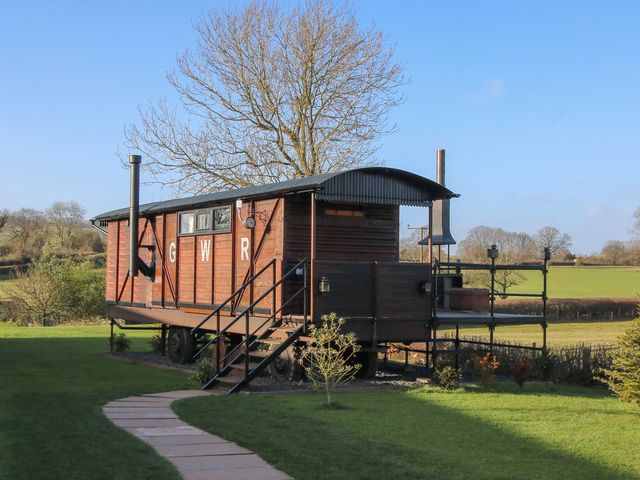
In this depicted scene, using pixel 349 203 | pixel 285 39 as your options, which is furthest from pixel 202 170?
pixel 349 203

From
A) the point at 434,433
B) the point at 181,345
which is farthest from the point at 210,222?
the point at 434,433

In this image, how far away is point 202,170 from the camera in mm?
27297

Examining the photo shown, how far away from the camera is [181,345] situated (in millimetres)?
17500

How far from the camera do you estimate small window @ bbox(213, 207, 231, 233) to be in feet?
51.2

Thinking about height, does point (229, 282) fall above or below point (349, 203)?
below

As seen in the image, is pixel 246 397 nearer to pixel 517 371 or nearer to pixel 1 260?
pixel 517 371

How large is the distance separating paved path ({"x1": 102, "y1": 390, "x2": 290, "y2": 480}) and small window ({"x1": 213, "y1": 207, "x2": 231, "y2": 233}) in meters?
5.53

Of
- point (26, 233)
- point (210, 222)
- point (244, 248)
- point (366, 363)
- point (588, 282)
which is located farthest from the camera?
point (26, 233)

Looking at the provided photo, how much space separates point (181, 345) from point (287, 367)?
460cm

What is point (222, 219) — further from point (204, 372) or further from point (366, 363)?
point (366, 363)

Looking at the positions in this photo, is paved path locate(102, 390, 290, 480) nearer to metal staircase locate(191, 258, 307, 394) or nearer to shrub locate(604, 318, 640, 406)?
metal staircase locate(191, 258, 307, 394)

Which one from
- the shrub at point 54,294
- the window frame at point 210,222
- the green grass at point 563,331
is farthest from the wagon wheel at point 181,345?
the shrub at point 54,294

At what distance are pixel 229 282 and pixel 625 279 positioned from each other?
4467cm

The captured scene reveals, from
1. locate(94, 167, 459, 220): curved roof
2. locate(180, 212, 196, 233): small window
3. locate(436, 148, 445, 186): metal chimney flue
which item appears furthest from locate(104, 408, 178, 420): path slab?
locate(436, 148, 445, 186): metal chimney flue
